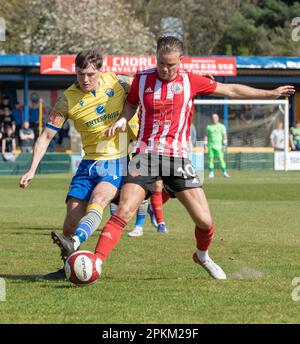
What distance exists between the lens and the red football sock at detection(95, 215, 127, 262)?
788 cm

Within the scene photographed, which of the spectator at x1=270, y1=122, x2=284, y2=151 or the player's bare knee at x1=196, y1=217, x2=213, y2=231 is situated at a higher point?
the player's bare knee at x1=196, y1=217, x2=213, y2=231

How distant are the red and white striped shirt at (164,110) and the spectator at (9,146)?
24531 mm

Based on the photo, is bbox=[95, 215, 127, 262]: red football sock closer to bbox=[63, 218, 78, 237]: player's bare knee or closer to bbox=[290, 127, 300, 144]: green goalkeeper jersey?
bbox=[63, 218, 78, 237]: player's bare knee

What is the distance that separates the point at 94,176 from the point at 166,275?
1120mm

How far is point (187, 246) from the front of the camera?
11594 millimetres

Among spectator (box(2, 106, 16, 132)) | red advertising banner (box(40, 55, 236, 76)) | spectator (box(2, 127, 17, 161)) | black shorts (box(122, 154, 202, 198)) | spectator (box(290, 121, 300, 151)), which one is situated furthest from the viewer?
red advertising banner (box(40, 55, 236, 76))

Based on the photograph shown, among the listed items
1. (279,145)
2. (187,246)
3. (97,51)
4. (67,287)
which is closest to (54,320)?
(67,287)

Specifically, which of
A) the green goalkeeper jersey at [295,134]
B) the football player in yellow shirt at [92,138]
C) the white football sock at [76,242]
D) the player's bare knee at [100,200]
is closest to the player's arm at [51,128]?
A: the football player in yellow shirt at [92,138]

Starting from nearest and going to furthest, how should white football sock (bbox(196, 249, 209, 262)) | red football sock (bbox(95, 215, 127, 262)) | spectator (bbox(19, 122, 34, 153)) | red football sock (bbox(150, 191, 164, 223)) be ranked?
red football sock (bbox(95, 215, 127, 262)) < white football sock (bbox(196, 249, 209, 262)) < red football sock (bbox(150, 191, 164, 223)) < spectator (bbox(19, 122, 34, 153))

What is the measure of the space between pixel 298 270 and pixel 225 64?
29.5m

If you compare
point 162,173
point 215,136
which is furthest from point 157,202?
point 215,136

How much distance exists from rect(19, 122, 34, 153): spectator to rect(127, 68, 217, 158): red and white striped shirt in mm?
25513

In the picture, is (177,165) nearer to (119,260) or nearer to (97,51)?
(97,51)

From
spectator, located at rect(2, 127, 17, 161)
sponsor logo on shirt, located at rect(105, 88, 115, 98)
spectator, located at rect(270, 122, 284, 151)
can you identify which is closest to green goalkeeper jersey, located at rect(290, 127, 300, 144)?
spectator, located at rect(270, 122, 284, 151)
